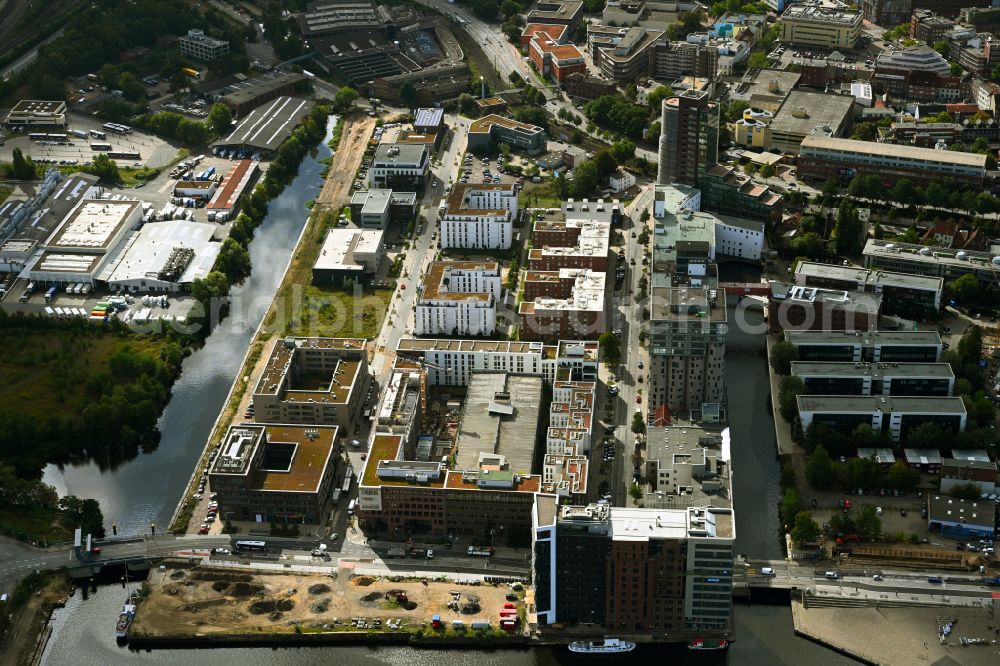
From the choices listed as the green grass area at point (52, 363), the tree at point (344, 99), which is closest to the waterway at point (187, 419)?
the green grass area at point (52, 363)

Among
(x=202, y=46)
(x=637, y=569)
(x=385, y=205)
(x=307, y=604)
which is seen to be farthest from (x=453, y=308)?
(x=202, y=46)

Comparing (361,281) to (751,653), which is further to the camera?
(361,281)

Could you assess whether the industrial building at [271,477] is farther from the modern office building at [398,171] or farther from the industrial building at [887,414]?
the modern office building at [398,171]

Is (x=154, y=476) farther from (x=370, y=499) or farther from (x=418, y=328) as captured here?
(x=418, y=328)

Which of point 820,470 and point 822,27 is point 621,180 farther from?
point 820,470

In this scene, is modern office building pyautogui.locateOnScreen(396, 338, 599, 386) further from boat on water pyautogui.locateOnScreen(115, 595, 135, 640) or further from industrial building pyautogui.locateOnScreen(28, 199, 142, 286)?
industrial building pyautogui.locateOnScreen(28, 199, 142, 286)

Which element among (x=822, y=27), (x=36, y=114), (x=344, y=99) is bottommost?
(x=344, y=99)

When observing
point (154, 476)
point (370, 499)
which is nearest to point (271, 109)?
point (154, 476)
